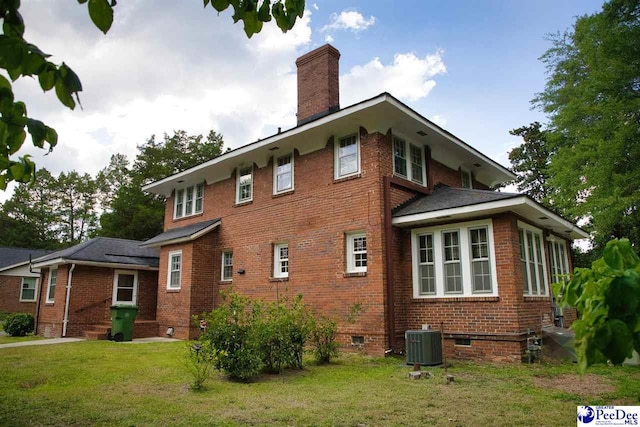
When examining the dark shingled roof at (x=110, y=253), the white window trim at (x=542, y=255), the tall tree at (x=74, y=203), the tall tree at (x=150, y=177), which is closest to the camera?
the white window trim at (x=542, y=255)

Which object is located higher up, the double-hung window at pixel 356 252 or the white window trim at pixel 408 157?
the white window trim at pixel 408 157

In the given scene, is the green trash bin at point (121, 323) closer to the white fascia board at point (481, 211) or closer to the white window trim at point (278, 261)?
the white window trim at point (278, 261)

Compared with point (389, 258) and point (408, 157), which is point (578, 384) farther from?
point (408, 157)

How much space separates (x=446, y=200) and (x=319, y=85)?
6.46m

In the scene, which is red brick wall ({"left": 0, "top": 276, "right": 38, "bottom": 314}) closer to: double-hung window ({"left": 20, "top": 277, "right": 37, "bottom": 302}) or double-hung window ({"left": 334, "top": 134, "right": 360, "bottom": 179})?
double-hung window ({"left": 20, "top": 277, "right": 37, "bottom": 302})

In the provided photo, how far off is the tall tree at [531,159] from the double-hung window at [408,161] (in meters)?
21.7

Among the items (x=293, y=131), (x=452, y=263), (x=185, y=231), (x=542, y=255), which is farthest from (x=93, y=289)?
(x=542, y=255)

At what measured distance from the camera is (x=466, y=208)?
34.4 ft

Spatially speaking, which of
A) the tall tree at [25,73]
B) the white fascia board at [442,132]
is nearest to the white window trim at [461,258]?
the white fascia board at [442,132]

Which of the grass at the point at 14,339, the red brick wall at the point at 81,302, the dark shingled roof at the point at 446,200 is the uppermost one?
the dark shingled roof at the point at 446,200

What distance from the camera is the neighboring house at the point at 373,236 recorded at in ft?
35.0

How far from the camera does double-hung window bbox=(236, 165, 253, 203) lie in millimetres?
16094

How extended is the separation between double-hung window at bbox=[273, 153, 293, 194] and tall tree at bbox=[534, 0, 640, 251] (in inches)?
487

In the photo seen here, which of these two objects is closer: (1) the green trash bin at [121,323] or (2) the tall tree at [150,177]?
(1) the green trash bin at [121,323]
